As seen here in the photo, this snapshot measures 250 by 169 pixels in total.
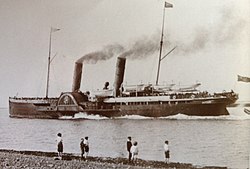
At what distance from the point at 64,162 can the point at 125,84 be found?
0.87 meters

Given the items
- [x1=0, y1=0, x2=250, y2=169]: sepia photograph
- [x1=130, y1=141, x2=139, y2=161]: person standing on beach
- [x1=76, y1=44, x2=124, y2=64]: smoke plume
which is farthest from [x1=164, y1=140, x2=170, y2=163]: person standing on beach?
[x1=76, y1=44, x2=124, y2=64]: smoke plume

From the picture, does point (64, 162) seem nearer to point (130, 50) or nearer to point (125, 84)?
point (125, 84)

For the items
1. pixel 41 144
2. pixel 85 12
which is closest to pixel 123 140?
pixel 41 144

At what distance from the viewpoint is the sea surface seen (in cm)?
426

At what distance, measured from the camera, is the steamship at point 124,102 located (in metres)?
4.45

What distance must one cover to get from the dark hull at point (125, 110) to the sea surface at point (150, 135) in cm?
5

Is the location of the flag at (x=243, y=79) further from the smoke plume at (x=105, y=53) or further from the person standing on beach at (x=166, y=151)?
the smoke plume at (x=105, y=53)

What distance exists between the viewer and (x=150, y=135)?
4598mm

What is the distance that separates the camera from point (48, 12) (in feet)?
17.3

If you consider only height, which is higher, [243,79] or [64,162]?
→ [243,79]

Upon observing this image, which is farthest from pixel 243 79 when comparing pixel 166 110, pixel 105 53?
pixel 105 53

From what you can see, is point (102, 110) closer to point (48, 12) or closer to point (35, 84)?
point (35, 84)

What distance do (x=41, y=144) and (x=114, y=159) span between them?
0.79m

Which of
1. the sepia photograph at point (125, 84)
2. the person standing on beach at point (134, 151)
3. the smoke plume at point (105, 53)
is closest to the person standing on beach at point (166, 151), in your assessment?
Answer: the sepia photograph at point (125, 84)
